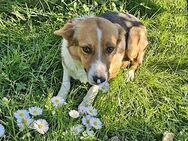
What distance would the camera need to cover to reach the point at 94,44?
10.9 feet

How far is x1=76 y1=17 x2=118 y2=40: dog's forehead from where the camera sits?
337 centimetres

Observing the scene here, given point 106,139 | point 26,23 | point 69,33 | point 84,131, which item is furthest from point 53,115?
point 26,23

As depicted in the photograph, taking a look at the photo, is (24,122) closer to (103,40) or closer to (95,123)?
(95,123)

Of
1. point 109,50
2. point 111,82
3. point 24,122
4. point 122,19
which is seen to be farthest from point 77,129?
point 122,19

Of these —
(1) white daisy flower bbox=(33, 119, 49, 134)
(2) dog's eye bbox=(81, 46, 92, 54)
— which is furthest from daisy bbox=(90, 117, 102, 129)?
(2) dog's eye bbox=(81, 46, 92, 54)

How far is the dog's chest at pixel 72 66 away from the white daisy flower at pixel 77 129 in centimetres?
65

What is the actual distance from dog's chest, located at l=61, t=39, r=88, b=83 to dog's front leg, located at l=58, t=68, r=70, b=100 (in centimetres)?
4

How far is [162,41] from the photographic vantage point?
4.43m

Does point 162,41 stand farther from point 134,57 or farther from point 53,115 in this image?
point 53,115

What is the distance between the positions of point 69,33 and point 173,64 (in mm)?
1232

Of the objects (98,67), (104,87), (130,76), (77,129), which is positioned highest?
(98,67)

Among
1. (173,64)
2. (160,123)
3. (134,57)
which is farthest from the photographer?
(173,64)

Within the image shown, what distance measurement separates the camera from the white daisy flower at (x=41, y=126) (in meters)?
2.92

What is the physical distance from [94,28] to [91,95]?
0.59m
